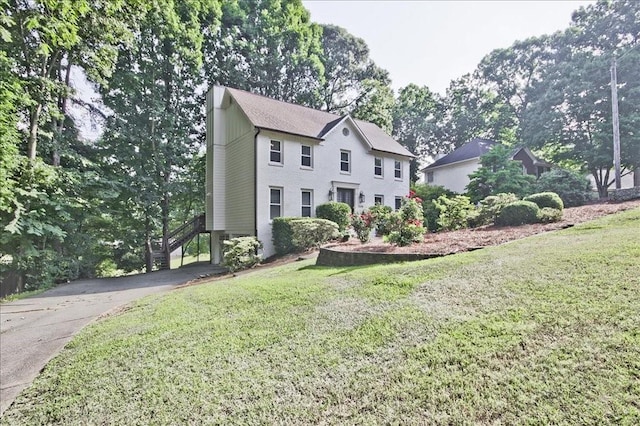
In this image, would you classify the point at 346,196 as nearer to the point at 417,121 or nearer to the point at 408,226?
the point at 408,226

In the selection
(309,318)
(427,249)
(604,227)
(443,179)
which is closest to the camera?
(309,318)

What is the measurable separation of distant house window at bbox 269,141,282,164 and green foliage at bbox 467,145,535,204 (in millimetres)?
11392

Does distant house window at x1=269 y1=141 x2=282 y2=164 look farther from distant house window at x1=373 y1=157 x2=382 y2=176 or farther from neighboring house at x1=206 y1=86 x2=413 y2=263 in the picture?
distant house window at x1=373 y1=157 x2=382 y2=176

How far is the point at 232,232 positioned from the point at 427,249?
39.0ft

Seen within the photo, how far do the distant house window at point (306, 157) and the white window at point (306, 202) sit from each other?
1440 millimetres

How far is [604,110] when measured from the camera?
827 inches

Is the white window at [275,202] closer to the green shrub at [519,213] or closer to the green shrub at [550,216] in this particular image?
the green shrub at [519,213]

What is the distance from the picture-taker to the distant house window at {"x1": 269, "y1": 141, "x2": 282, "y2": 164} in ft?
50.8

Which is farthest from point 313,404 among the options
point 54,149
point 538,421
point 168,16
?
point 168,16

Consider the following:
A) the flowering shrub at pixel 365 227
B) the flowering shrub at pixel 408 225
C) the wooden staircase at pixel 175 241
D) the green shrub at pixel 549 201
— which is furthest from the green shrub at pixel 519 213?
the wooden staircase at pixel 175 241

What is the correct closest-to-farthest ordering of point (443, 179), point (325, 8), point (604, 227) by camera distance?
point (604, 227)
point (325, 8)
point (443, 179)

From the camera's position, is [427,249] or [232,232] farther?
[232,232]

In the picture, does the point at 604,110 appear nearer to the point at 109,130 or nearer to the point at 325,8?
the point at 325,8

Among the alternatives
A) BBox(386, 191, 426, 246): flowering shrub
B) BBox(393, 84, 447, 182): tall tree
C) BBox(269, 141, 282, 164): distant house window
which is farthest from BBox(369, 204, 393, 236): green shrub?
BBox(393, 84, 447, 182): tall tree
